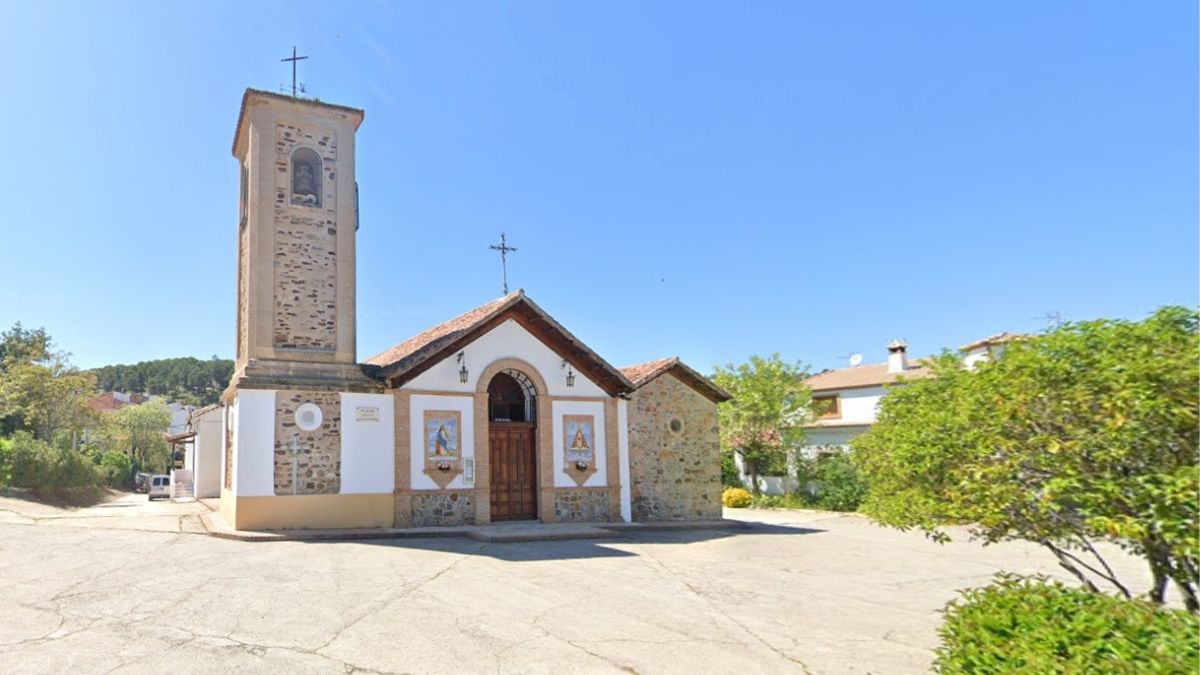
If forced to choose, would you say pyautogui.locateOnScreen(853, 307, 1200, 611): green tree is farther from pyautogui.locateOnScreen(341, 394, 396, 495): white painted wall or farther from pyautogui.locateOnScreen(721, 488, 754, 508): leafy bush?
pyautogui.locateOnScreen(721, 488, 754, 508): leafy bush

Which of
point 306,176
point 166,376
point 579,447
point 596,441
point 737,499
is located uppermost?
point 166,376

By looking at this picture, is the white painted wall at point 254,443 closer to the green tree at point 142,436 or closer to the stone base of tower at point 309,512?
the stone base of tower at point 309,512

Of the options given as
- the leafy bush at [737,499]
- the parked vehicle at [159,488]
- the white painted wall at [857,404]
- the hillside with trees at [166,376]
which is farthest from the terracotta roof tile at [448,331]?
the hillside with trees at [166,376]

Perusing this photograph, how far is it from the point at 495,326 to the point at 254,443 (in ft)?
19.0

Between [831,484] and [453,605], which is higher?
[453,605]

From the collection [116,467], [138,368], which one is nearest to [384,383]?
[116,467]

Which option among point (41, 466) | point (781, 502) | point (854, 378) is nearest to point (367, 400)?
point (41, 466)

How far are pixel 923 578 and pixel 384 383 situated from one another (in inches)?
444

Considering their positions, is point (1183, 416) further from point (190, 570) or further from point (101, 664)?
point (190, 570)

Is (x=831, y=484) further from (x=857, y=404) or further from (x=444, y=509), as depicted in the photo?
(x=444, y=509)

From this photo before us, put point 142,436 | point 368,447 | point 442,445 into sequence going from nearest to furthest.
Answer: point 368,447 → point 442,445 → point 142,436

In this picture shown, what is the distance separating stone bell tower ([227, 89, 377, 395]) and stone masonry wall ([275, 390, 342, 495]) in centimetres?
31

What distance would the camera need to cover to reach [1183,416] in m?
4.15

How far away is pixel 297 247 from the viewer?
16.1 m
